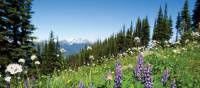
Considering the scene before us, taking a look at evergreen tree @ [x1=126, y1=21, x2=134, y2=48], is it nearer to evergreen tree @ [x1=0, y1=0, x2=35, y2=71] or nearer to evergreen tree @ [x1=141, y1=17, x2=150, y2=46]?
evergreen tree @ [x1=141, y1=17, x2=150, y2=46]

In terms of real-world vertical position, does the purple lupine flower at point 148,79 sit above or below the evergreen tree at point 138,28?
below

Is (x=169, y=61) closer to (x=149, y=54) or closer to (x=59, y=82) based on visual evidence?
(x=149, y=54)

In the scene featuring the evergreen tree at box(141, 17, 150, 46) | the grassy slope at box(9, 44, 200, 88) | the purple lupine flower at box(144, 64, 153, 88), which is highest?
the evergreen tree at box(141, 17, 150, 46)

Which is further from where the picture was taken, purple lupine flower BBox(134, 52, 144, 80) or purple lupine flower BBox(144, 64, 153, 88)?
purple lupine flower BBox(134, 52, 144, 80)

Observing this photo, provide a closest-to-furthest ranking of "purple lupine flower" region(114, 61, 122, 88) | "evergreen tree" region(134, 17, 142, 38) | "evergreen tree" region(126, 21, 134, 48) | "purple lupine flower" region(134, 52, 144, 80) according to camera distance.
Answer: "purple lupine flower" region(114, 61, 122, 88)
"purple lupine flower" region(134, 52, 144, 80)
"evergreen tree" region(126, 21, 134, 48)
"evergreen tree" region(134, 17, 142, 38)

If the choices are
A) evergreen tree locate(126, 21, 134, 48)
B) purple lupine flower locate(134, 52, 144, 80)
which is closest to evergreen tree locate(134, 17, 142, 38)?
evergreen tree locate(126, 21, 134, 48)

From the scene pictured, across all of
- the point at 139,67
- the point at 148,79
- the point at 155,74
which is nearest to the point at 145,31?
the point at 155,74

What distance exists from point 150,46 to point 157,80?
20.0 feet

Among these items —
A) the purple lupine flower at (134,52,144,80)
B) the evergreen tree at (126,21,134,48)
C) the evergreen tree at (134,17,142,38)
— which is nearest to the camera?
the purple lupine flower at (134,52,144,80)

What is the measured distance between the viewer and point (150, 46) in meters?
13.7

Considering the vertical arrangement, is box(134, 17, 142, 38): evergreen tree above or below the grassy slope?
above

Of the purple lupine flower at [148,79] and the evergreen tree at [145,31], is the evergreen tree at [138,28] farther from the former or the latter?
the purple lupine flower at [148,79]

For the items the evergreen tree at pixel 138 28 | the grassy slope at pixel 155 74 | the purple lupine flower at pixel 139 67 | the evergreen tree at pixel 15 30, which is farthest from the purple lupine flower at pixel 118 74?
the evergreen tree at pixel 138 28

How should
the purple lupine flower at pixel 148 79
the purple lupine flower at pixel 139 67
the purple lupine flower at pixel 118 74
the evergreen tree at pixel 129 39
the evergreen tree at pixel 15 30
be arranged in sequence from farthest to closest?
the evergreen tree at pixel 129 39 < the evergreen tree at pixel 15 30 < the purple lupine flower at pixel 139 67 < the purple lupine flower at pixel 118 74 < the purple lupine flower at pixel 148 79
